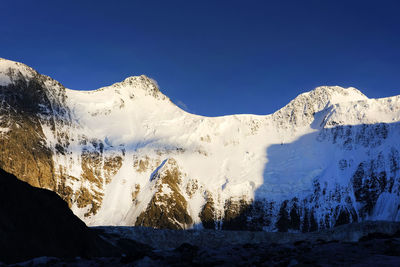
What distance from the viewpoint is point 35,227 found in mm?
59094

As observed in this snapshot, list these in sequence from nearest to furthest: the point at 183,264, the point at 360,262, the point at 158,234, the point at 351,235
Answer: the point at 360,262 → the point at 183,264 → the point at 158,234 → the point at 351,235

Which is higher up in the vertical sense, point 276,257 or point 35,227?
point 35,227

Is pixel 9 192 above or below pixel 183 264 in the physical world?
above

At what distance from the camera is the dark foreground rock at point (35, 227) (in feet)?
170

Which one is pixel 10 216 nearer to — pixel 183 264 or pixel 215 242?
pixel 183 264

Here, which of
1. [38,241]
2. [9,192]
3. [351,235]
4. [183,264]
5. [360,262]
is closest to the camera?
[360,262]

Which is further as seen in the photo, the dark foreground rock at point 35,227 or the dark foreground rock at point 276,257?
the dark foreground rock at point 35,227

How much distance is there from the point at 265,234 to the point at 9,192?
110250 mm

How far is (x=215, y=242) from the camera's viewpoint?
132375 millimetres

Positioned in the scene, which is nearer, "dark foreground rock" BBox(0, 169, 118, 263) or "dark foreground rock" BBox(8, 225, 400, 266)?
"dark foreground rock" BBox(8, 225, 400, 266)

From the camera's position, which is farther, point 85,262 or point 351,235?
point 351,235

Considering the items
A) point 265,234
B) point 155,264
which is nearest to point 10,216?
point 155,264

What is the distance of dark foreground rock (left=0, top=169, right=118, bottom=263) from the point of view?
170 ft

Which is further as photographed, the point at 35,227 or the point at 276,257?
the point at 35,227
